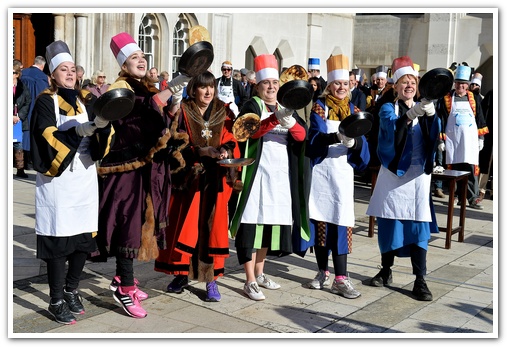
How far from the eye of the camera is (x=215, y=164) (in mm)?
5789

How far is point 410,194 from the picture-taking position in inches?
245

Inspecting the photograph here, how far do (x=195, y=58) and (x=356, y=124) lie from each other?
126cm

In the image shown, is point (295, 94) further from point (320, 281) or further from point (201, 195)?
point (320, 281)

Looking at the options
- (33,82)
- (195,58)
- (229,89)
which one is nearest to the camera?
(195,58)

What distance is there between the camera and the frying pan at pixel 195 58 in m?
5.22

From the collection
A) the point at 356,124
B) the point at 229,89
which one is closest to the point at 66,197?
the point at 356,124

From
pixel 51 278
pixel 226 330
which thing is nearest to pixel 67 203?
pixel 51 278

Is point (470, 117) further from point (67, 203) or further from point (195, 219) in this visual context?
point (67, 203)

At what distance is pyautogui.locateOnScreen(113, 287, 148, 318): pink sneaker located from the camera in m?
5.40

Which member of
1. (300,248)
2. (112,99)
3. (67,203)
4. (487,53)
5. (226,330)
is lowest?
(226,330)

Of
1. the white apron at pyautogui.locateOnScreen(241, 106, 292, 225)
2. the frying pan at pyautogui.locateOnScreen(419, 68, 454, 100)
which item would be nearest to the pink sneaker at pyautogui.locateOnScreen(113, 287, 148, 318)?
the white apron at pyautogui.locateOnScreen(241, 106, 292, 225)

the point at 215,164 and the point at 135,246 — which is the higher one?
the point at 215,164

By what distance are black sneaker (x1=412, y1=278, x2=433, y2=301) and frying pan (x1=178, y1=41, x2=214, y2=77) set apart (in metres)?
2.43

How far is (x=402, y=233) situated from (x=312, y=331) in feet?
4.75
